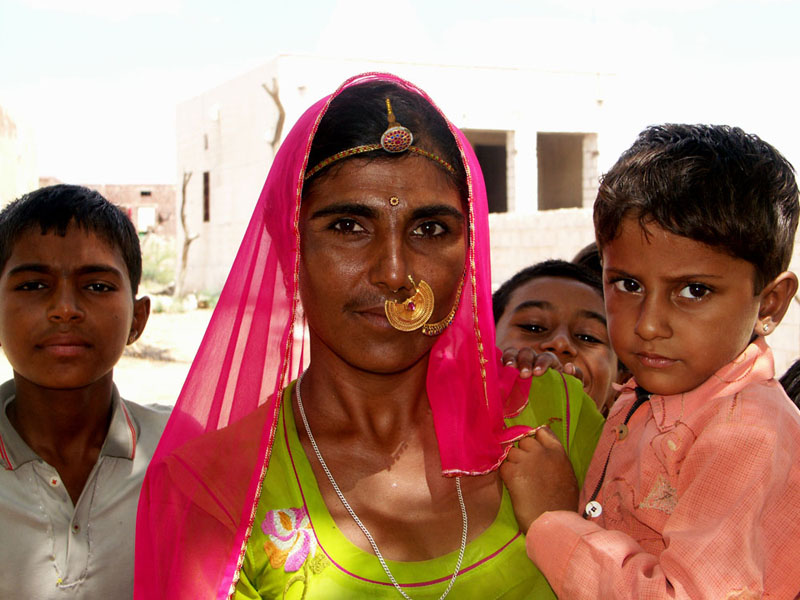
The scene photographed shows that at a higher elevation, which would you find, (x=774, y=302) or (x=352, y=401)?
(x=774, y=302)

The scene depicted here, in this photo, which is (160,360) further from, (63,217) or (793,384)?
(793,384)

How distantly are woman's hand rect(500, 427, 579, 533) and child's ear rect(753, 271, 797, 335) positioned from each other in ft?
1.87

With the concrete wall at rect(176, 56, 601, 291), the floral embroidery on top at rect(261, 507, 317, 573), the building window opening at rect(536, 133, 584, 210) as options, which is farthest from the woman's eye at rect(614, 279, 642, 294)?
the building window opening at rect(536, 133, 584, 210)

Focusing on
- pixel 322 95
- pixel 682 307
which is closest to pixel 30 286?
pixel 682 307

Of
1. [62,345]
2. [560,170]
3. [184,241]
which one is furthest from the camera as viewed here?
[184,241]

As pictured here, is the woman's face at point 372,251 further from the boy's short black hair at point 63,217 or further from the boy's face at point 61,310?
the boy's short black hair at point 63,217

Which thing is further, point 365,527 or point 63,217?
point 63,217

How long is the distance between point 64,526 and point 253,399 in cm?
101

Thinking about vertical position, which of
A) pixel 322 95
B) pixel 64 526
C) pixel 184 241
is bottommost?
pixel 184 241

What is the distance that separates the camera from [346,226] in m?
1.99

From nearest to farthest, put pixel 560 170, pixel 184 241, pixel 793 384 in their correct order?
pixel 793 384
pixel 560 170
pixel 184 241

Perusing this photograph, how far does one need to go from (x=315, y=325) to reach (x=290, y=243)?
0.22 m

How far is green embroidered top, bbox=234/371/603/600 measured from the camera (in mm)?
1813

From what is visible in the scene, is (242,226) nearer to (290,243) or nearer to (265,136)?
(265,136)
